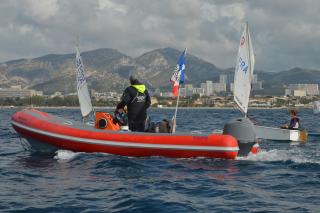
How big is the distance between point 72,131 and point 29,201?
19.0ft

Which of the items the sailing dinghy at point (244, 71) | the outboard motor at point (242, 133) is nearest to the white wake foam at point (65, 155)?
the outboard motor at point (242, 133)

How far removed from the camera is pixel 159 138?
47.2ft

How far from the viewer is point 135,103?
15055 millimetres

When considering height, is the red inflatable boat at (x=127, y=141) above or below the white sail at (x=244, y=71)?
below

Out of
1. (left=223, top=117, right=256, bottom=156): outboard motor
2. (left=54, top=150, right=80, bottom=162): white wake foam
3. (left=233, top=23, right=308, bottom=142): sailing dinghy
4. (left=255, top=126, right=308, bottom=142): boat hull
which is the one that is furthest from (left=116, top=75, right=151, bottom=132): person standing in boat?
(left=255, top=126, right=308, bottom=142): boat hull

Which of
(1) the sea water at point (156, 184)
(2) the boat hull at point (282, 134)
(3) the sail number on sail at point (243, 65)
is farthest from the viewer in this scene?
(2) the boat hull at point (282, 134)

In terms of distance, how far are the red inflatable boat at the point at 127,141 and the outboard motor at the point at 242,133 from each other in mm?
331

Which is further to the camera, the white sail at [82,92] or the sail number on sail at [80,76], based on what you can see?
the sail number on sail at [80,76]

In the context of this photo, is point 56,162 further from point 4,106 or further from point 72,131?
point 4,106

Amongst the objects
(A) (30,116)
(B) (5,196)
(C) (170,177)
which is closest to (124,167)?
(C) (170,177)

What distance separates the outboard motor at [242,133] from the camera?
14.5m

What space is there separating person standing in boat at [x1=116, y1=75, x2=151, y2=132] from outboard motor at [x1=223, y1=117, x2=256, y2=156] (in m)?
2.48

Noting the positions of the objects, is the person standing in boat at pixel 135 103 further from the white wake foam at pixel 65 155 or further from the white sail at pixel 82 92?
the white sail at pixel 82 92

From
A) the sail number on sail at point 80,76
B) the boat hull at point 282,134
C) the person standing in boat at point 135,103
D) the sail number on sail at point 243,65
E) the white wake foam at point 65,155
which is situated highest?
the sail number on sail at point 243,65
